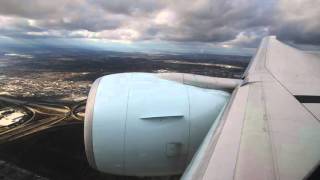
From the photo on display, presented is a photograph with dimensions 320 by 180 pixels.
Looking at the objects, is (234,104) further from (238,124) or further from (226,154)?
(226,154)

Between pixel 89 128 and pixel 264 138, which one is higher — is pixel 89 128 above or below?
below

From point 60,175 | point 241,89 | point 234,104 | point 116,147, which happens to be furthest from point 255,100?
point 60,175

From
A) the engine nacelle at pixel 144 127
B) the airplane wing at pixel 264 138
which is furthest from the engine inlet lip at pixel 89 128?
the airplane wing at pixel 264 138

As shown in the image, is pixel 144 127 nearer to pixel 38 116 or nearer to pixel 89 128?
pixel 89 128

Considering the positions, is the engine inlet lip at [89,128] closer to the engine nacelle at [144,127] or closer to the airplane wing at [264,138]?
the engine nacelle at [144,127]

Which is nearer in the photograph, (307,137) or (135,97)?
(307,137)

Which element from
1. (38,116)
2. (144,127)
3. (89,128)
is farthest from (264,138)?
(38,116)

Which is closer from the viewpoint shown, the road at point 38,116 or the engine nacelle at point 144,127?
the engine nacelle at point 144,127
